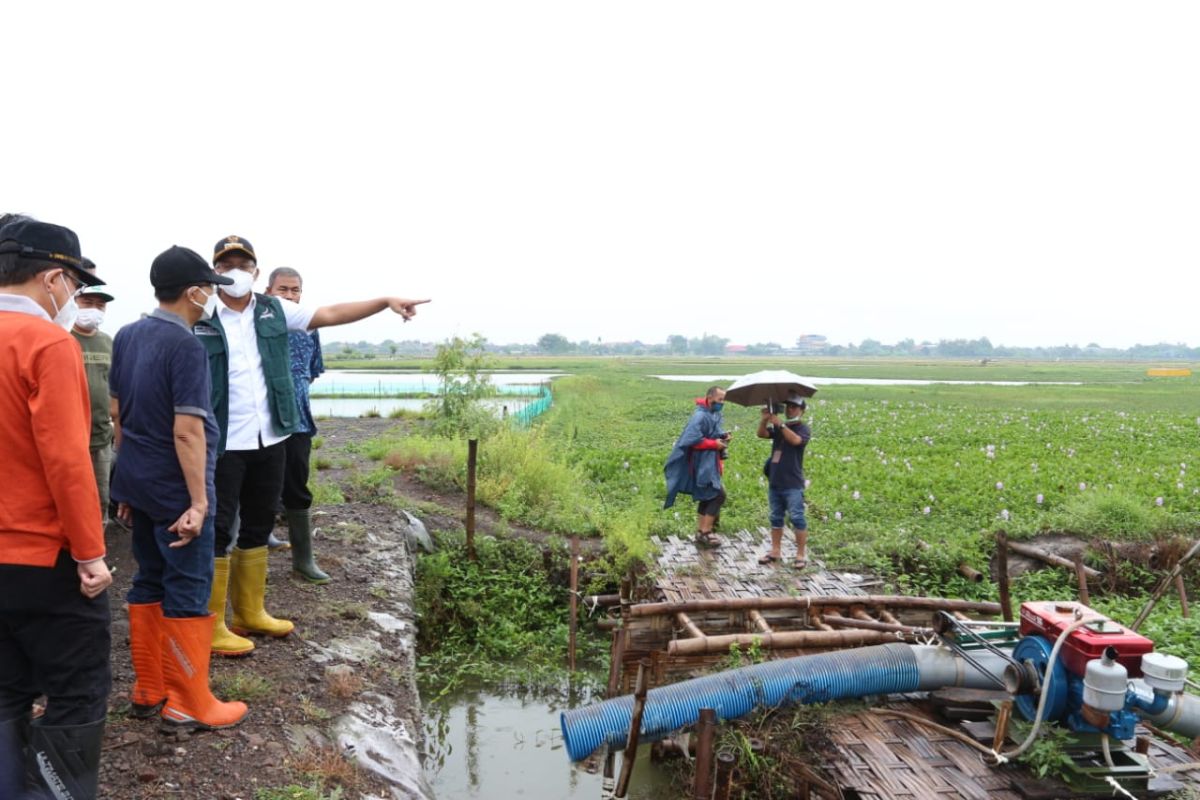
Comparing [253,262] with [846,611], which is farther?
[846,611]

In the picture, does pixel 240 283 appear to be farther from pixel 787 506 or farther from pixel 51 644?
pixel 787 506

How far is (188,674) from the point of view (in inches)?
132

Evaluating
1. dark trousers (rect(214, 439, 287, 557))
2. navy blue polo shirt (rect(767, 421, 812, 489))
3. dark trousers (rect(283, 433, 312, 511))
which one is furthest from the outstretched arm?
navy blue polo shirt (rect(767, 421, 812, 489))

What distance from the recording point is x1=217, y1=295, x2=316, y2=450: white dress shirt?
3971 mm

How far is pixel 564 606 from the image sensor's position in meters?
7.98

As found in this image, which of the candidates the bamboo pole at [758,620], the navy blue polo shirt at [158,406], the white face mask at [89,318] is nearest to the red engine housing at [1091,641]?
the bamboo pole at [758,620]

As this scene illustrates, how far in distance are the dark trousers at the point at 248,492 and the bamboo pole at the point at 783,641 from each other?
265 cm

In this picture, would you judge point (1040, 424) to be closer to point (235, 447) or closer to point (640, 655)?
point (640, 655)

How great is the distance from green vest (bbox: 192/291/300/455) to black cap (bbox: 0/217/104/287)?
1.30 metres

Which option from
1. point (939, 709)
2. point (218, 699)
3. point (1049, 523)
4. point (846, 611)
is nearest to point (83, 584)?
point (218, 699)

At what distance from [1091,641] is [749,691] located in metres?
1.84

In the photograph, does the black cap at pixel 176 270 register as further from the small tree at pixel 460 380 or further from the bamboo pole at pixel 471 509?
the small tree at pixel 460 380

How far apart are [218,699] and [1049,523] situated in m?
8.92

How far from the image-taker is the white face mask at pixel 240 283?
394 cm
